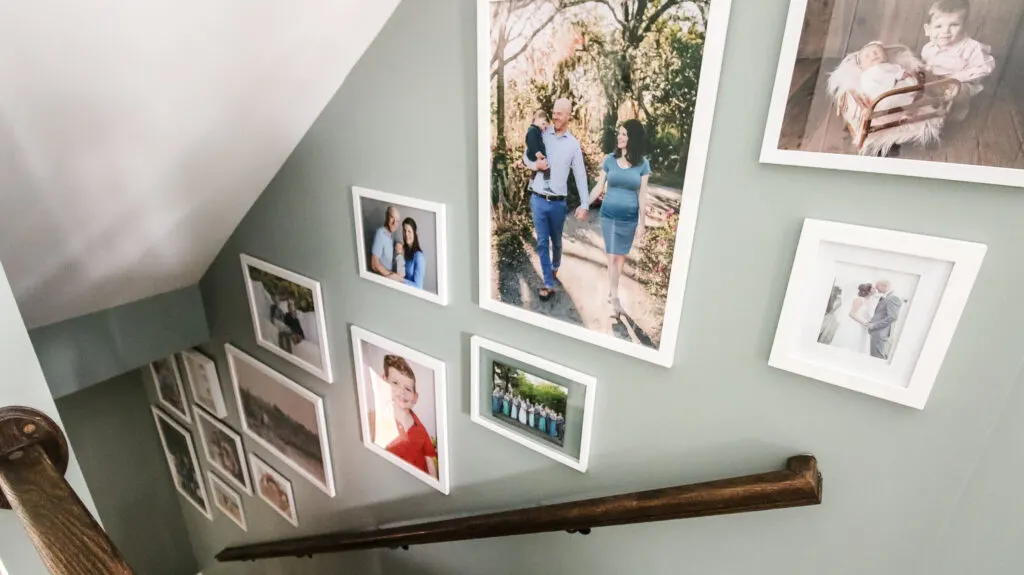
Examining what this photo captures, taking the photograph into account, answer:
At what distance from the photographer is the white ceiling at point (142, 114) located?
0.76 metres

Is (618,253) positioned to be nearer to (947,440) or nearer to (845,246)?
(845,246)

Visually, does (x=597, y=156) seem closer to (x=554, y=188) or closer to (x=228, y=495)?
(x=554, y=188)

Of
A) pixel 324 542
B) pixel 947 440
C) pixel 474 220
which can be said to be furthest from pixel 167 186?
pixel 947 440

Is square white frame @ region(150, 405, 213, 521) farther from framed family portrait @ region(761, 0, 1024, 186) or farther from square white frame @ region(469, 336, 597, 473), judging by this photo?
framed family portrait @ region(761, 0, 1024, 186)

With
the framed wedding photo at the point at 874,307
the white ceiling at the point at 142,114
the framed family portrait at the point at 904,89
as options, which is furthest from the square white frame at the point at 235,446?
the framed family portrait at the point at 904,89

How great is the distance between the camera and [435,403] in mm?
1260

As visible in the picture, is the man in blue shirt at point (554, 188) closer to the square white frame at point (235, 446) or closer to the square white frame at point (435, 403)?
the square white frame at point (435, 403)

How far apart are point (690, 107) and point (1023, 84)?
335mm

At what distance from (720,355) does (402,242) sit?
70 centimetres

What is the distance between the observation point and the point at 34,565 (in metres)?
0.64

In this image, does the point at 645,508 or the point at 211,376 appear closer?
the point at 645,508

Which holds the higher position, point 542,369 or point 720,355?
point 720,355

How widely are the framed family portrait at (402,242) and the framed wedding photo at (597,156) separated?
13 centimetres

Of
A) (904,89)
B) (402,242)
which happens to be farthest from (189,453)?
(904,89)
